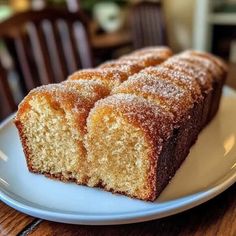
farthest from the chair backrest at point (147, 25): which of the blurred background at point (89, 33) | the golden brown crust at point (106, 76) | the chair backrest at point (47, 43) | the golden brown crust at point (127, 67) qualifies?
the golden brown crust at point (106, 76)

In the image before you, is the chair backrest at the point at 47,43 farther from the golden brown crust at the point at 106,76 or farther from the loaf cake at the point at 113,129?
the loaf cake at the point at 113,129

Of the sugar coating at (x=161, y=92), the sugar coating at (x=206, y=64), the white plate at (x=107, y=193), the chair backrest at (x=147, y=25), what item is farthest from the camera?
the chair backrest at (x=147, y=25)

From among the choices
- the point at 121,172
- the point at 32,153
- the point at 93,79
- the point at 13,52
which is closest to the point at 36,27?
the point at 13,52

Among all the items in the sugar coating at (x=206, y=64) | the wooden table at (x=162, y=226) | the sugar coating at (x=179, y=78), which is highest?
the sugar coating at (x=179, y=78)

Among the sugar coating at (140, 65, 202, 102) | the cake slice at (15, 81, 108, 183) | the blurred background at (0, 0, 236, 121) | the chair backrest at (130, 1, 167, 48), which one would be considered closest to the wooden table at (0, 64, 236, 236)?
the cake slice at (15, 81, 108, 183)

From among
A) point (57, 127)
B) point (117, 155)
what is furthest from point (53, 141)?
point (117, 155)

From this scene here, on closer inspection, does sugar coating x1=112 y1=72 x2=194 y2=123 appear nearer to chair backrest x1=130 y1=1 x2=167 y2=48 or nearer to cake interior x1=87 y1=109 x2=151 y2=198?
cake interior x1=87 y1=109 x2=151 y2=198

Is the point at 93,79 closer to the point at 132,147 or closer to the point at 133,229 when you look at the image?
the point at 132,147

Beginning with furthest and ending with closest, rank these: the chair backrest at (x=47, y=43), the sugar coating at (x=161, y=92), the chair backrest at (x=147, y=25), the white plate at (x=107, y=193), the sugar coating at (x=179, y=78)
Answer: the chair backrest at (x=147, y=25) → the chair backrest at (x=47, y=43) → the sugar coating at (x=179, y=78) → the sugar coating at (x=161, y=92) → the white plate at (x=107, y=193)
